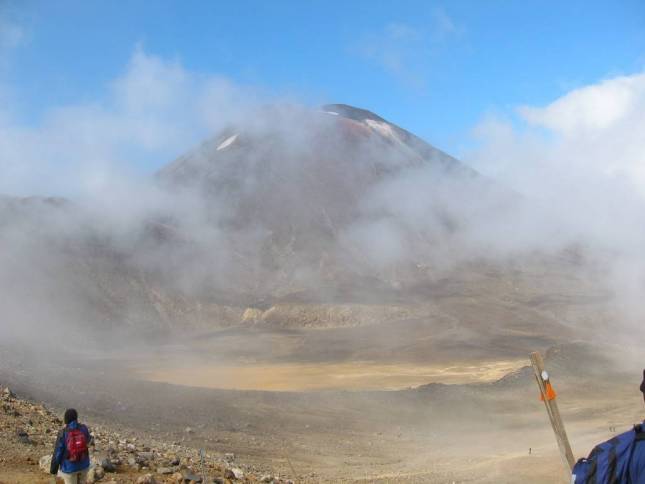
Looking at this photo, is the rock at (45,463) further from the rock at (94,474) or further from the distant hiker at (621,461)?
the distant hiker at (621,461)

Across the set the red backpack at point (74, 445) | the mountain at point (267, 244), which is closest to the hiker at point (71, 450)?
the red backpack at point (74, 445)

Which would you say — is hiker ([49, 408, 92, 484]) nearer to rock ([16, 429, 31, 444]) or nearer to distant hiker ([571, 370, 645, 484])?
rock ([16, 429, 31, 444])

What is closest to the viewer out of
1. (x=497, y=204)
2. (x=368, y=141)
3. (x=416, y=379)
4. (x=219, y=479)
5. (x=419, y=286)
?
(x=219, y=479)

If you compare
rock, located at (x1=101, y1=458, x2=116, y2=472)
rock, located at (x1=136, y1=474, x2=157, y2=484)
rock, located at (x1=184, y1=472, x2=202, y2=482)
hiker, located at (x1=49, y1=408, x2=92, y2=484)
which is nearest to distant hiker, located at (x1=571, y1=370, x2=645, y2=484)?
hiker, located at (x1=49, y1=408, x2=92, y2=484)

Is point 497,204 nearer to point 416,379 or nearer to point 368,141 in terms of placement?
point 368,141

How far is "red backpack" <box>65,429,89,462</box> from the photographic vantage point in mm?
5445

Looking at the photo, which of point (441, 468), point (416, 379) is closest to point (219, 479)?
point (441, 468)

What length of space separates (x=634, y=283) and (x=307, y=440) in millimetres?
54999

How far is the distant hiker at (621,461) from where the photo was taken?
9.48ft

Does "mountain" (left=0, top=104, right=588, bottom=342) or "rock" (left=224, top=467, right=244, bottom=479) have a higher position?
"mountain" (left=0, top=104, right=588, bottom=342)

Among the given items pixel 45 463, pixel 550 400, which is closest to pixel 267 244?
pixel 45 463

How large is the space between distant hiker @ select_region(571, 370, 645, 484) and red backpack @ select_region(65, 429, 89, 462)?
430cm

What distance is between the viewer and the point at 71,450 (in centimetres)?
545

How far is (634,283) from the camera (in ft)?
205
